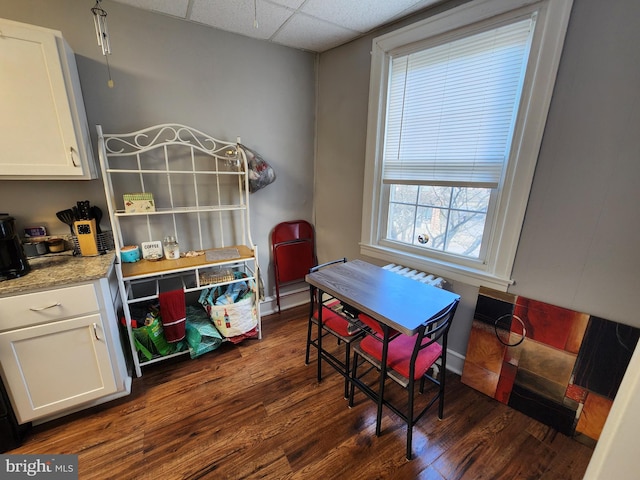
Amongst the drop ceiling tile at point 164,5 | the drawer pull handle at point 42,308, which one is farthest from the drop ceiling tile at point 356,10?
the drawer pull handle at point 42,308

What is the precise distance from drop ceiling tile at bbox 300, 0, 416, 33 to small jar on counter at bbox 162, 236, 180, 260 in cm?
185

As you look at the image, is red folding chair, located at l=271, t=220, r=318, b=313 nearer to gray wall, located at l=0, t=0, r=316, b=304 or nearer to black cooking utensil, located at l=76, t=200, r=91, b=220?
gray wall, located at l=0, t=0, r=316, b=304

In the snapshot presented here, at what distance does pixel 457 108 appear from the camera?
173 cm

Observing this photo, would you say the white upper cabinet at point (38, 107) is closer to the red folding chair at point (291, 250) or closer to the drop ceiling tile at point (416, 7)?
the red folding chair at point (291, 250)

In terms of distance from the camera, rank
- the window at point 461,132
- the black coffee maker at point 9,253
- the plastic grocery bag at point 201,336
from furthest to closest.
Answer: the plastic grocery bag at point 201,336
the window at point 461,132
the black coffee maker at point 9,253

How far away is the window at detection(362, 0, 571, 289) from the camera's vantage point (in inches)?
56.5

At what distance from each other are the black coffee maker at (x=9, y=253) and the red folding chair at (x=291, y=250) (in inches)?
66.0

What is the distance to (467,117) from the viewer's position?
1.70 metres

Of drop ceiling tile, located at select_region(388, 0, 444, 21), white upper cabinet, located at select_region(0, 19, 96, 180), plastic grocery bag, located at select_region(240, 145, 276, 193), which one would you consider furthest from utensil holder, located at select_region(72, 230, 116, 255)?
drop ceiling tile, located at select_region(388, 0, 444, 21)

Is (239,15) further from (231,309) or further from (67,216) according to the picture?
(231,309)

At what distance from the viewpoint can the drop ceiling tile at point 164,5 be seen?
1685 millimetres

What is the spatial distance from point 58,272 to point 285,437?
1530 mm

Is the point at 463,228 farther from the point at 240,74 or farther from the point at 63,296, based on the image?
the point at 63,296

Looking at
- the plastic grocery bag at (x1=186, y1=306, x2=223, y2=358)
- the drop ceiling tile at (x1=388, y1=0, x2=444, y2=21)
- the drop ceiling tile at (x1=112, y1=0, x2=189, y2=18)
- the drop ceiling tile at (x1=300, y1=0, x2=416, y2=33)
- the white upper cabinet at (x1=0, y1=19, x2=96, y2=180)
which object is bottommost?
the plastic grocery bag at (x1=186, y1=306, x2=223, y2=358)
